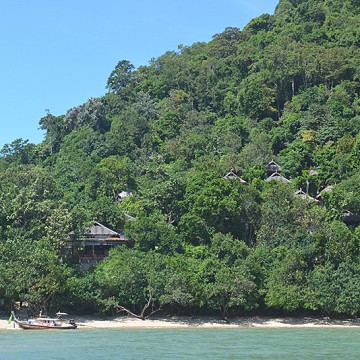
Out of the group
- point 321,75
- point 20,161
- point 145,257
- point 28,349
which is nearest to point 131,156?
point 20,161

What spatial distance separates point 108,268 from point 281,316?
460 inches

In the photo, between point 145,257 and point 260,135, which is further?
point 260,135

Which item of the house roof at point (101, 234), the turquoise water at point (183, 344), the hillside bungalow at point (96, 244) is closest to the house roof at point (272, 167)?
the hillside bungalow at point (96, 244)

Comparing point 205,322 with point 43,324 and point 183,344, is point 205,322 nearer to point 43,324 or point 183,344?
point 183,344

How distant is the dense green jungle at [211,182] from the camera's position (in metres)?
41.3

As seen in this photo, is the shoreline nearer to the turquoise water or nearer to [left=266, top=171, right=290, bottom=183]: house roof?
the turquoise water

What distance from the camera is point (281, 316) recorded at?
4366 cm

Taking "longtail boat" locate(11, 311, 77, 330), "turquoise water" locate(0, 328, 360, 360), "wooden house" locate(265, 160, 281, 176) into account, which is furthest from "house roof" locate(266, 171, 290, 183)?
"longtail boat" locate(11, 311, 77, 330)

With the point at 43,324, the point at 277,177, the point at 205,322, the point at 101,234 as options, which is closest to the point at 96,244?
the point at 101,234

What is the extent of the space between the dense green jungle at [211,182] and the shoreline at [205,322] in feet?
2.21

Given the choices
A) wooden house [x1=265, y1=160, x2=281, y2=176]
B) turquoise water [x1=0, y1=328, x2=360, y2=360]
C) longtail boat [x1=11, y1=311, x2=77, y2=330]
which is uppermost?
wooden house [x1=265, y1=160, x2=281, y2=176]

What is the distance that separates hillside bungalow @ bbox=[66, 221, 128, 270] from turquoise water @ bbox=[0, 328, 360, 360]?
28.2ft

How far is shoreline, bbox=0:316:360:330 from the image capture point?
135ft

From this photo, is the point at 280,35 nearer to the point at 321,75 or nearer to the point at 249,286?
the point at 321,75
